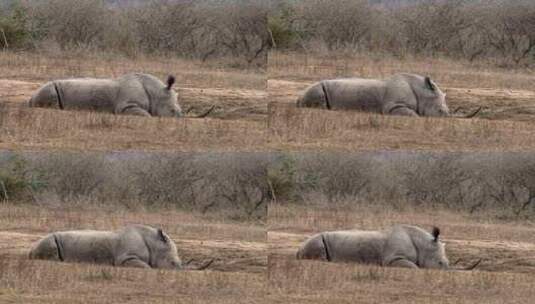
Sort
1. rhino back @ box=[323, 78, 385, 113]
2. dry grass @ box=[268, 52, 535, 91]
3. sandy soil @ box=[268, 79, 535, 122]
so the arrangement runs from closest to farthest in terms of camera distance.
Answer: rhino back @ box=[323, 78, 385, 113], dry grass @ box=[268, 52, 535, 91], sandy soil @ box=[268, 79, 535, 122]

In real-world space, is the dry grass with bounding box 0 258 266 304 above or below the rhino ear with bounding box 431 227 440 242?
below

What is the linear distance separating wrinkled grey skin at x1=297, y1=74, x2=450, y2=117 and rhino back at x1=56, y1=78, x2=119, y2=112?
256 centimetres

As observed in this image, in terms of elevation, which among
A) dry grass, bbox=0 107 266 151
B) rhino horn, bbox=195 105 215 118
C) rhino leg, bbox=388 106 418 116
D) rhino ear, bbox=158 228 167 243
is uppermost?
rhino leg, bbox=388 106 418 116

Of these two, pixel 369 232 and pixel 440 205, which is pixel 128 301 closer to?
pixel 369 232

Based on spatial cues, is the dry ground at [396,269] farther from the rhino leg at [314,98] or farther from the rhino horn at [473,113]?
the rhino horn at [473,113]

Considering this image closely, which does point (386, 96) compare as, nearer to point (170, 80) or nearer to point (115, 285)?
point (170, 80)

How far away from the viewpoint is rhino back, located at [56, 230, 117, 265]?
65.9 ft

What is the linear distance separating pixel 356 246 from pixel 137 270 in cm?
280

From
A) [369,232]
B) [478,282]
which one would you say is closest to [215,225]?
[369,232]

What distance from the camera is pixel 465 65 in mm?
21891

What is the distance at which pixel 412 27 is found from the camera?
21.9 metres

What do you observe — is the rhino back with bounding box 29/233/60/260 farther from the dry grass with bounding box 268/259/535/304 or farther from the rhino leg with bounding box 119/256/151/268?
the dry grass with bounding box 268/259/535/304

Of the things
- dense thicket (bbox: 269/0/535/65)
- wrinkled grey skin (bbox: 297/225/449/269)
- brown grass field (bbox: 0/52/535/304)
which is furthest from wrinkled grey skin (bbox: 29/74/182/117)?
wrinkled grey skin (bbox: 297/225/449/269)

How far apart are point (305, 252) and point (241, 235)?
2.79 ft
